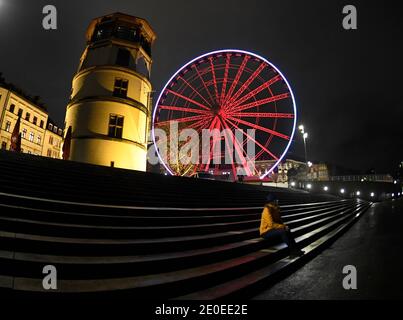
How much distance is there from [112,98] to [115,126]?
2.34m

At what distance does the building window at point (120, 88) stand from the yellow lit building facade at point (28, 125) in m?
26.3

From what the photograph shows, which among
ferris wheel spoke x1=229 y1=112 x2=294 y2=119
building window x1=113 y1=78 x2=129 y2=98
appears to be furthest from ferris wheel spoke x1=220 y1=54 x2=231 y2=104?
building window x1=113 y1=78 x2=129 y2=98

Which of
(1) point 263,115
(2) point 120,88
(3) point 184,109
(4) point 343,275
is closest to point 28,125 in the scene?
(2) point 120,88

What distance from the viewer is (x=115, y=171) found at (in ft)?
35.1

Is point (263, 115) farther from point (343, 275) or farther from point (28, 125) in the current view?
point (28, 125)

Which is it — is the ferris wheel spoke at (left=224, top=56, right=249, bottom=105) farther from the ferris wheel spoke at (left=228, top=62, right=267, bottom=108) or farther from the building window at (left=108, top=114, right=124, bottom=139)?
the building window at (left=108, top=114, right=124, bottom=139)

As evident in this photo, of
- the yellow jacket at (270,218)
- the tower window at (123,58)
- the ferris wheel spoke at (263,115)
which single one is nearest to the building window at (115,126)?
the tower window at (123,58)

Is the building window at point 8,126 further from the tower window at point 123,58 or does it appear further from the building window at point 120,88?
the building window at point 120,88

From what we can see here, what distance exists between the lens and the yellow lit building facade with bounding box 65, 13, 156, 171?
65.2 feet

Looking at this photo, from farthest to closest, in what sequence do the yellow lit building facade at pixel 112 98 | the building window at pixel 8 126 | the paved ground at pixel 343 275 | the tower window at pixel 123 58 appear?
the building window at pixel 8 126 → the tower window at pixel 123 58 → the yellow lit building facade at pixel 112 98 → the paved ground at pixel 343 275

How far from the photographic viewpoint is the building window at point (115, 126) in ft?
67.0

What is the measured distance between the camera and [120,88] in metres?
21.3
